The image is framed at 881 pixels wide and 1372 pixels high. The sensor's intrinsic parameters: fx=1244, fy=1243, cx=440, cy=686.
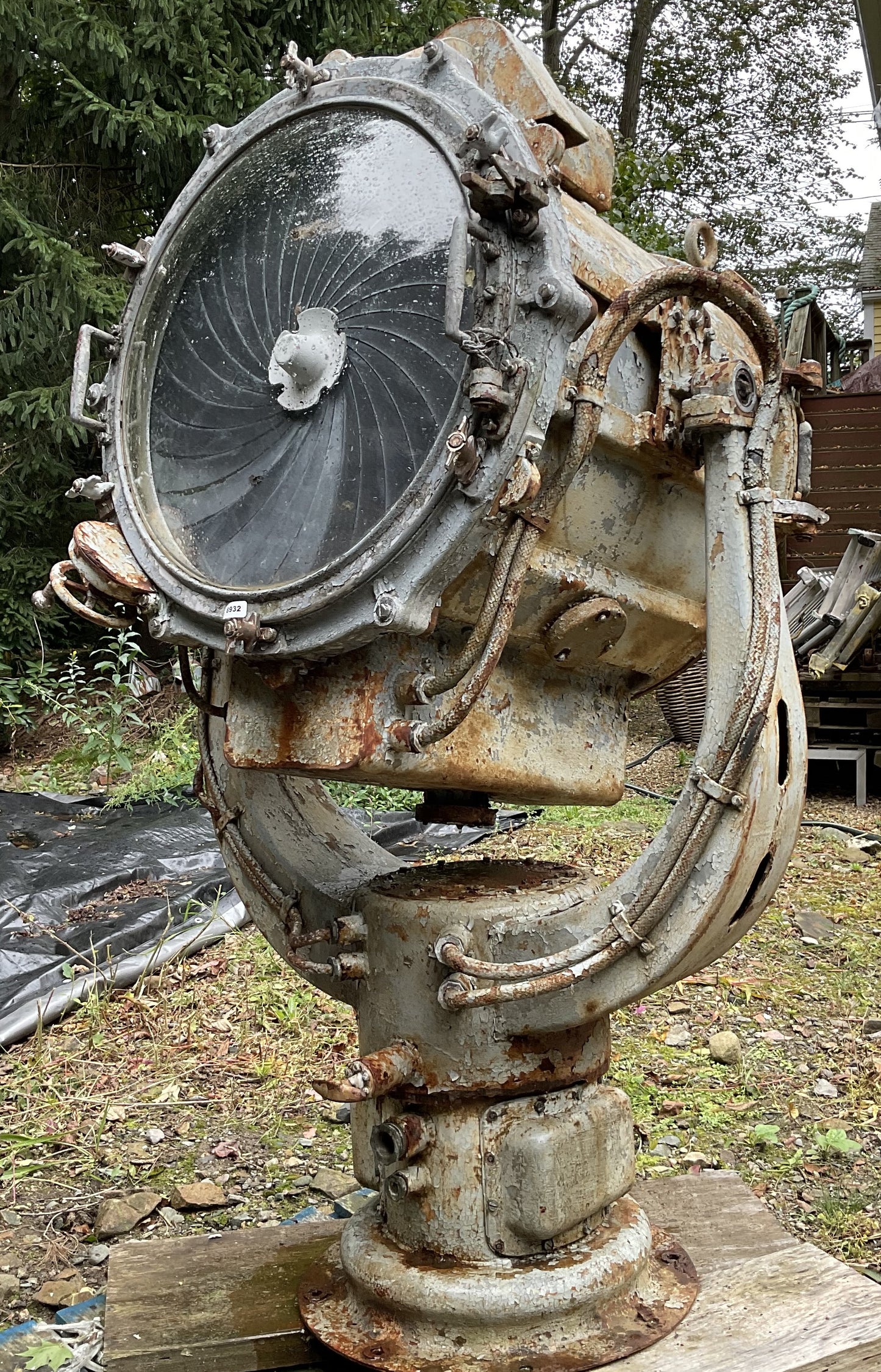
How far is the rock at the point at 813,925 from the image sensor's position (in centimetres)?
450

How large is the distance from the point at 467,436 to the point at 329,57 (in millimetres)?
755

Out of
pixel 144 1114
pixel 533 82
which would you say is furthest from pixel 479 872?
pixel 144 1114

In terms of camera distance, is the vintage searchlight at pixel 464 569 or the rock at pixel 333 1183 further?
the rock at pixel 333 1183

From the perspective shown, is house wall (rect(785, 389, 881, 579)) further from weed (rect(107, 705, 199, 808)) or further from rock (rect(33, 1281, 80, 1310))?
rock (rect(33, 1281, 80, 1310))

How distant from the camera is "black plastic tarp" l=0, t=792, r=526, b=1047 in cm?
373

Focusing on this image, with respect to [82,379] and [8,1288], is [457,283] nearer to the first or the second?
[82,379]

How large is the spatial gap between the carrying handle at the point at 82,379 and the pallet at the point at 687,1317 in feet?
4.53

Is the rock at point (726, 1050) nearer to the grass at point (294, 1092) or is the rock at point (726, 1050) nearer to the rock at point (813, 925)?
the grass at point (294, 1092)

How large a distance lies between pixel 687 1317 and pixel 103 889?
305cm

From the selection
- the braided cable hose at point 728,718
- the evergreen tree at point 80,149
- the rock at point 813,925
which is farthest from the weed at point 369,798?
the braided cable hose at point 728,718

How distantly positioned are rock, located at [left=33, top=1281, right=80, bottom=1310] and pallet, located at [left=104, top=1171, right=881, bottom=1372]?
32cm

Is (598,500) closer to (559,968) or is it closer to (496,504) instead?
(496,504)

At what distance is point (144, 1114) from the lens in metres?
3.16

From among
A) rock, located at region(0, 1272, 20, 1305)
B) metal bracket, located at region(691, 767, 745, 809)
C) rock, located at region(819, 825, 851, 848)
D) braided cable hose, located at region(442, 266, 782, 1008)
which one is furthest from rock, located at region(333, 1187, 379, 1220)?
rock, located at region(819, 825, 851, 848)
